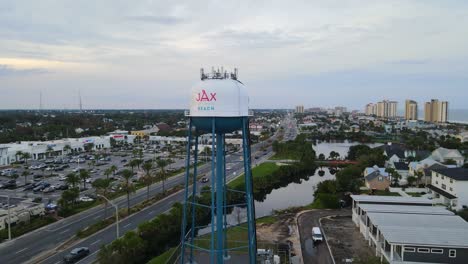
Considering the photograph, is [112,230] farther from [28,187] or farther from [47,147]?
[47,147]

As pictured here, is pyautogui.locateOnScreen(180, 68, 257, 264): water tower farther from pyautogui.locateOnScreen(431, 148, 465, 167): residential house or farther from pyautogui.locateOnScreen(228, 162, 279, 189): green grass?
pyautogui.locateOnScreen(431, 148, 465, 167): residential house

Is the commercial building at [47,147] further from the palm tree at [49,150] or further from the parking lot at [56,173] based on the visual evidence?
the parking lot at [56,173]

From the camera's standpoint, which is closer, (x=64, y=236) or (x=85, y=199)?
(x=64, y=236)

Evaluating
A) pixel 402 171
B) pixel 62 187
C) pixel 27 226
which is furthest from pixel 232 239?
pixel 402 171

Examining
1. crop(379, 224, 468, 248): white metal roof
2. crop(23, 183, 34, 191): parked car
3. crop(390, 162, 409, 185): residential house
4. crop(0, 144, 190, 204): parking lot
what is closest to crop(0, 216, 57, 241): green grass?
crop(0, 144, 190, 204): parking lot

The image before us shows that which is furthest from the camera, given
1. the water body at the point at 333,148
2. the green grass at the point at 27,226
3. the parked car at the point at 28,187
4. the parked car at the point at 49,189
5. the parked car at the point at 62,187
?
the water body at the point at 333,148

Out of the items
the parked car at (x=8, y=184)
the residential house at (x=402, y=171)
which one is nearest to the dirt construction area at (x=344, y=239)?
the residential house at (x=402, y=171)
